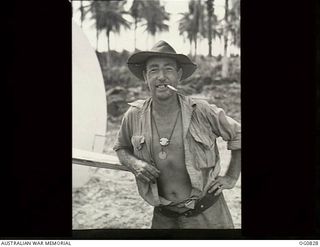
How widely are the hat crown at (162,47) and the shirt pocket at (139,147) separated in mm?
893

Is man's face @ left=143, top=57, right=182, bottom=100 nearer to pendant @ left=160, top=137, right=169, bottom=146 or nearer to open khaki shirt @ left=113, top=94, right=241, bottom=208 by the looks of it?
open khaki shirt @ left=113, top=94, right=241, bottom=208

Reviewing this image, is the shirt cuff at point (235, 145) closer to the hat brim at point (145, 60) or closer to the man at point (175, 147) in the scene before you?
the man at point (175, 147)

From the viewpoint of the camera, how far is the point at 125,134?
592 cm

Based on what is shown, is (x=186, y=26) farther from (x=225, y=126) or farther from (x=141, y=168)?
(x=141, y=168)

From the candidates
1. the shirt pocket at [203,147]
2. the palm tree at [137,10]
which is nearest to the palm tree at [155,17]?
the palm tree at [137,10]

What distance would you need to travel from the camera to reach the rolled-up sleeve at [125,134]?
233 inches

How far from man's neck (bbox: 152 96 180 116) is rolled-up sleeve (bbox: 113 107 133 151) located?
11.0 inches

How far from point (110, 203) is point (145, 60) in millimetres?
1499

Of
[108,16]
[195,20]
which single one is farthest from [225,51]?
[108,16]
